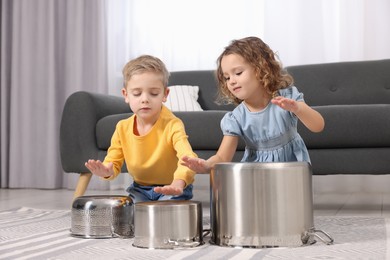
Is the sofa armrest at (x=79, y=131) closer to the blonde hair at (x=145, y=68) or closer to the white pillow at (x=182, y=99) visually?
the white pillow at (x=182, y=99)

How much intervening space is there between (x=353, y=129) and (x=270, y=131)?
2.40ft

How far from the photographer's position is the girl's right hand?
55.7 inches

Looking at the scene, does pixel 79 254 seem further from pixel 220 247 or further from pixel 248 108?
pixel 248 108

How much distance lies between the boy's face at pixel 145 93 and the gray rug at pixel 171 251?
15.3 inches

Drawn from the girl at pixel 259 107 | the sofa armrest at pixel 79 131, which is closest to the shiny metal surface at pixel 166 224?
the girl at pixel 259 107

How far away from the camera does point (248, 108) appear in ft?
5.53

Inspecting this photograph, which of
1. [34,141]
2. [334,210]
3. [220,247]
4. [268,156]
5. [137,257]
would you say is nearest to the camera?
[137,257]

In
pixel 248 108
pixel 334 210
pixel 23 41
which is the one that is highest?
pixel 23 41

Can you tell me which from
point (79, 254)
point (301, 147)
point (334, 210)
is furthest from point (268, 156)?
point (334, 210)

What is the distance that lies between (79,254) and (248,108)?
2.21ft

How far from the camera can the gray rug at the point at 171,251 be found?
1229 millimetres

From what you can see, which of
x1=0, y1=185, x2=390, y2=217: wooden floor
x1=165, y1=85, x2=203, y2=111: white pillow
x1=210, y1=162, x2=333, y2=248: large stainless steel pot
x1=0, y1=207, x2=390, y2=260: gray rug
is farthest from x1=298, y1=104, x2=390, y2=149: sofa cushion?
x1=210, y1=162, x2=333, y2=248: large stainless steel pot

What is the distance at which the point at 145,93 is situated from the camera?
5.40 feet

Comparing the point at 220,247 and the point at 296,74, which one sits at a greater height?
the point at 296,74
